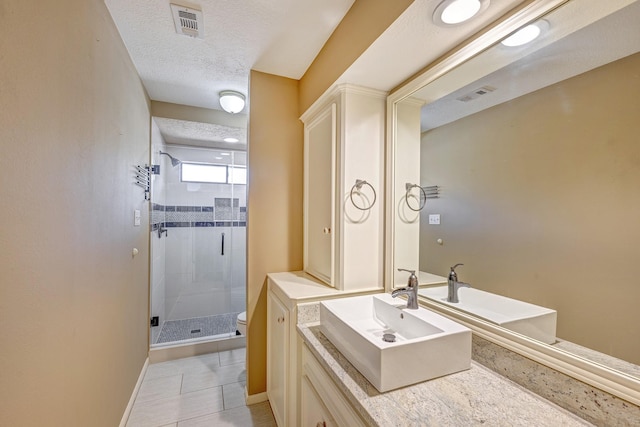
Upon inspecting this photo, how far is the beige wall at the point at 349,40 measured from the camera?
115cm

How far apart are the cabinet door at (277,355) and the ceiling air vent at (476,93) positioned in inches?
58.5

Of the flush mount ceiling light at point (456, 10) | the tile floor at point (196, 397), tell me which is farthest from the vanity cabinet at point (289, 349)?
the flush mount ceiling light at point (456, 10)

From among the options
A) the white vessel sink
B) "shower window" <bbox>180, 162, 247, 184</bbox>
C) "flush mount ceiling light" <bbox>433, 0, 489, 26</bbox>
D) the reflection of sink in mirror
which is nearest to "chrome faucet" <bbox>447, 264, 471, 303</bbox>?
the reflection of sink in mirror

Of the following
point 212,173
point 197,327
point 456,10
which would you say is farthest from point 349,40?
point 197,327

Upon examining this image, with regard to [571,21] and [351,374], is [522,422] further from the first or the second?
[571,21]

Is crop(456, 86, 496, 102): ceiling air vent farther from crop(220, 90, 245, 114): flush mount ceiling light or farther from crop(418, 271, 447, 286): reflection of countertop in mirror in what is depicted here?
crop(220, 90, 245, 114): flush mount ceiling light

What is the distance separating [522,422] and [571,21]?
1251 mm

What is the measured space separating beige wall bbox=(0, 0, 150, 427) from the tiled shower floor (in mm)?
1241

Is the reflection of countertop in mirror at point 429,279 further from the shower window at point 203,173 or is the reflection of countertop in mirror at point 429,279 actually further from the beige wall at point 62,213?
the shower window at point 203,173

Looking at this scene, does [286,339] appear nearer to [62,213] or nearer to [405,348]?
[405,348]

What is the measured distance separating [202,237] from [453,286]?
3.35 meters

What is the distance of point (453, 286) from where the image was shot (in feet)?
4.25

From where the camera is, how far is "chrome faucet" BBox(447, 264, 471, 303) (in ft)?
4.14

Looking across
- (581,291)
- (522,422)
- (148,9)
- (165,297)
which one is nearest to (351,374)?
(522,422)
